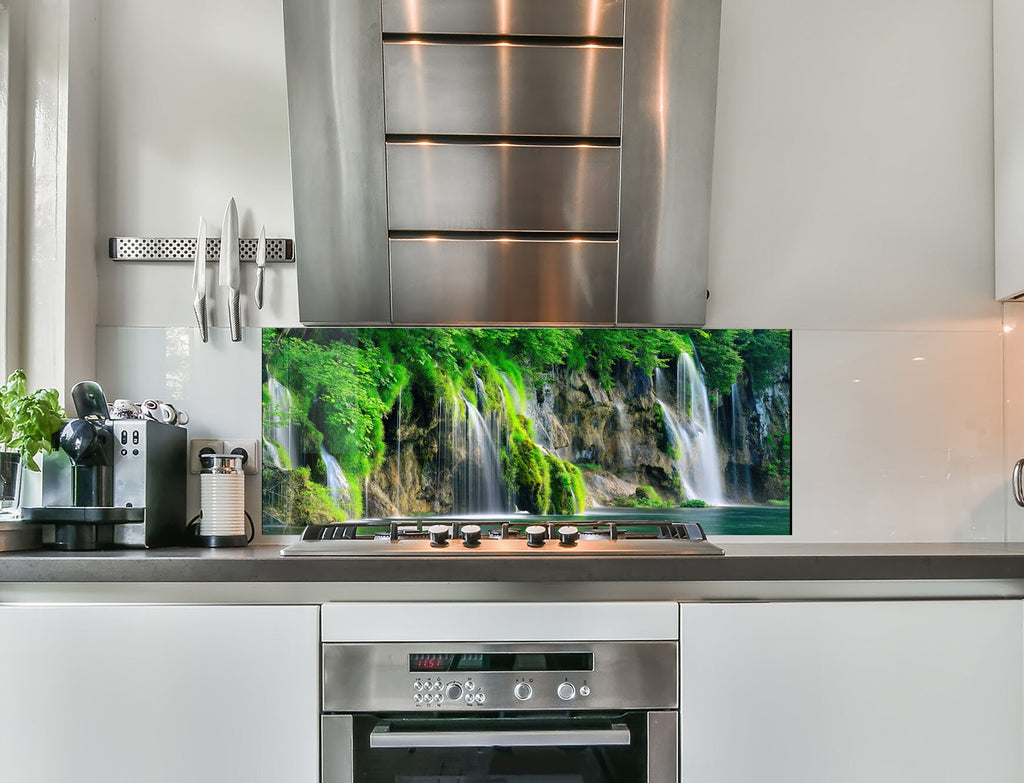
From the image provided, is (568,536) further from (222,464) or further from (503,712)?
(222,464)

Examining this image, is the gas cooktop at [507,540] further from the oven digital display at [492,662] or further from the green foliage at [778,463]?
the green foliage at [778,463]

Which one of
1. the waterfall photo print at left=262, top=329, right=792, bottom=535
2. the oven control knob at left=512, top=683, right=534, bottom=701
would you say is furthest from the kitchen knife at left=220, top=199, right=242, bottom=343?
the oven control knob at left=512, top=683, right=534, bottom=701

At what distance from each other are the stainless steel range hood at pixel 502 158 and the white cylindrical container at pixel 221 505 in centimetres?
42

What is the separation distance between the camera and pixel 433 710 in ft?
5.15

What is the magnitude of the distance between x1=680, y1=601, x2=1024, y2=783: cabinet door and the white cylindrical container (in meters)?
1.05

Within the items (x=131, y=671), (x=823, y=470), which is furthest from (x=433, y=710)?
(x=823, y=470)

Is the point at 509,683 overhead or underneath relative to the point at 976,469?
underneath

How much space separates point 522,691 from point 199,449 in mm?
1078

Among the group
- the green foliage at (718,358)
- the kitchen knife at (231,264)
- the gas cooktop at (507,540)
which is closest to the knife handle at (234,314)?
the kitchen knife at (231,264)

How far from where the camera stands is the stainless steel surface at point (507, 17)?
1.92 meters

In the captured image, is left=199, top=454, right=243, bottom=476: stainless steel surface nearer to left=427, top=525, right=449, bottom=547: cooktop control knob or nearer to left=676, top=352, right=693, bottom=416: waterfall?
left=427, top=525, right=449, bottom=547: cooktop control knob

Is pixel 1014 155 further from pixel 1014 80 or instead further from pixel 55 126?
pixel 55 126

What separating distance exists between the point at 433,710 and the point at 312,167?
1.24m

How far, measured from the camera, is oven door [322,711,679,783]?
157cm
